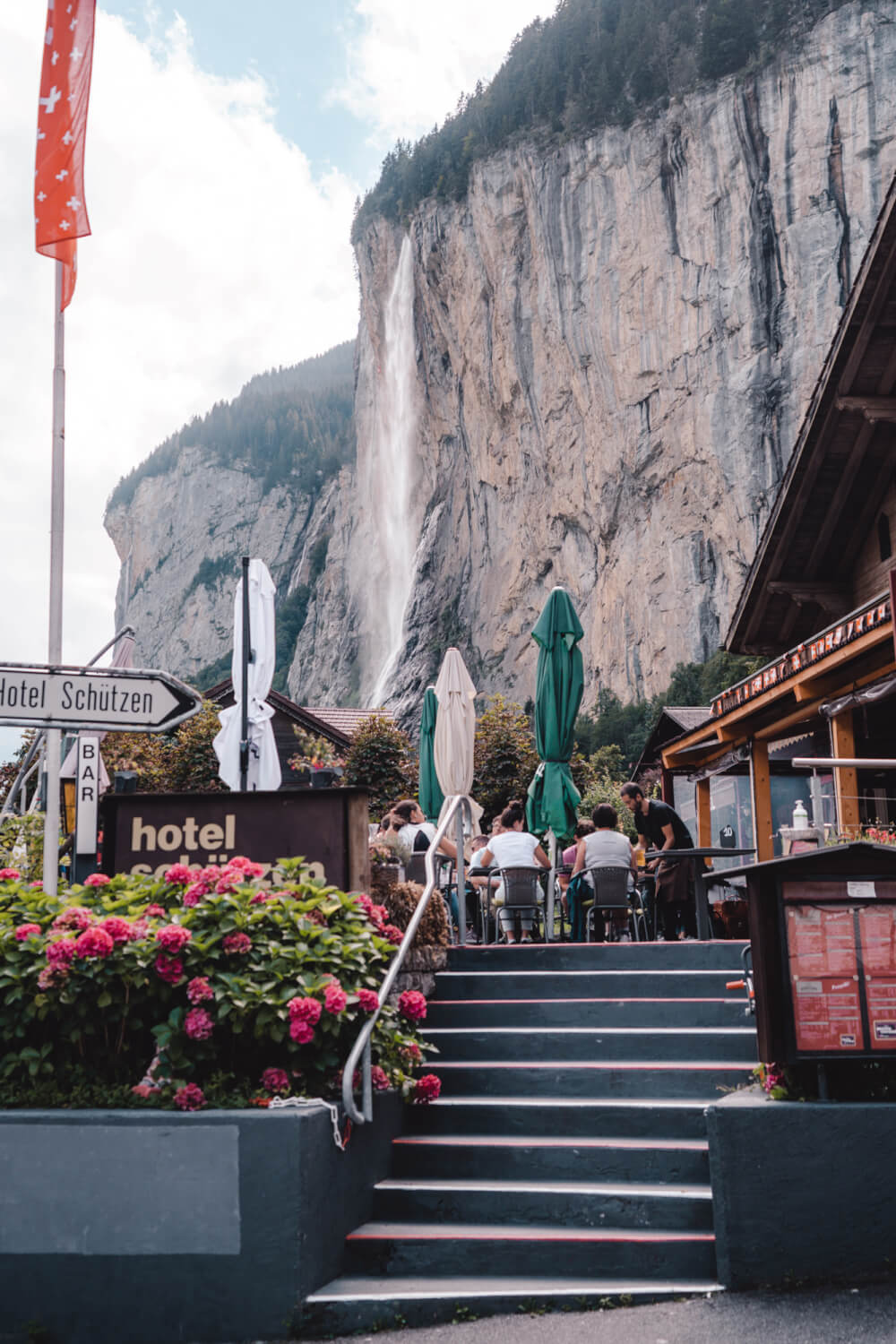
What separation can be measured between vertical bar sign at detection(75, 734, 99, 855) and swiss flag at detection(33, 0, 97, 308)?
6.83 metres

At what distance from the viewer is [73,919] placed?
515cm

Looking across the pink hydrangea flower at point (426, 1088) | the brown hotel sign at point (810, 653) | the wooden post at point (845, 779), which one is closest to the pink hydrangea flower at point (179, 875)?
the pink hydrangea flower at point (426, 1088)

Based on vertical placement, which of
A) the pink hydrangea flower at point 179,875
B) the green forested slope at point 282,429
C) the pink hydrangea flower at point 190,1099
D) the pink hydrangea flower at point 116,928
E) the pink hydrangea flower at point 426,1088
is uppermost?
the green forested slope at point 282,429

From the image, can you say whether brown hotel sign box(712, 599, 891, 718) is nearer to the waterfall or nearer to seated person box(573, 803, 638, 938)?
seated person box(573, 803, 638, 938)

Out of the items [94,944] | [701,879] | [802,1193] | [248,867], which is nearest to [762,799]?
[701,879]

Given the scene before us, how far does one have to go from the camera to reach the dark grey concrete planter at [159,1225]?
14.7 feet

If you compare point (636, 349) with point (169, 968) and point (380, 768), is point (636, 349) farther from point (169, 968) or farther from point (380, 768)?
point (169, 968)

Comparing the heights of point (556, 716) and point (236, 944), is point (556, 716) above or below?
above

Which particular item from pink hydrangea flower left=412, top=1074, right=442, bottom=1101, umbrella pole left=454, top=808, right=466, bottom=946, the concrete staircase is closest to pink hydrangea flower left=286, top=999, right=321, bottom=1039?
the concrete staircase

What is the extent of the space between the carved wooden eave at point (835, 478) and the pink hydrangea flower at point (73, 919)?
1119 cm

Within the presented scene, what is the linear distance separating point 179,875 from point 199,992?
0.74 m

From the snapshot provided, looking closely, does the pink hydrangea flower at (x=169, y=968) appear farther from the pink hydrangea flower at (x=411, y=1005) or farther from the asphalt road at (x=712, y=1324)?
the asphalt road at (x=712, y=1324)

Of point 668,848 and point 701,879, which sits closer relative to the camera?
point 701,879

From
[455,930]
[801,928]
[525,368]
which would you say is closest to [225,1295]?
[801,928]
